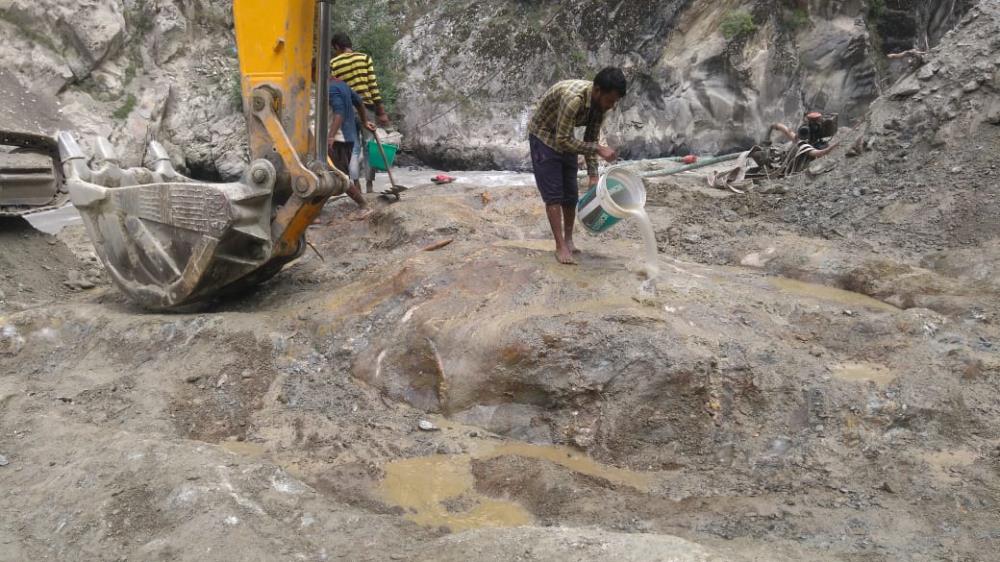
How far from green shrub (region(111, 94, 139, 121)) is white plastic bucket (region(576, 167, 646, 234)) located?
7.90 meters

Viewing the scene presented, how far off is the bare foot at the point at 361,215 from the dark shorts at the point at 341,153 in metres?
0.54

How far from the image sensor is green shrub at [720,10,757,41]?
1109 centimetres

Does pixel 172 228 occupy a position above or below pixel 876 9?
below

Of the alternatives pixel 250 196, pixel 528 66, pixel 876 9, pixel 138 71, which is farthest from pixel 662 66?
pixel 250 196

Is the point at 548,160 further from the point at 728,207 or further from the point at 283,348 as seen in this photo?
the point at 728,207

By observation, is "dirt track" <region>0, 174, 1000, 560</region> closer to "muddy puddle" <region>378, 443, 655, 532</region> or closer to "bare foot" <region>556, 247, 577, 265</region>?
"muddy puddle" <region>378, 443, 655, 532</region>

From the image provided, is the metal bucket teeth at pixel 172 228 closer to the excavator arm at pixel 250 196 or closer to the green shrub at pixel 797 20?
the excavator arm at pixel 250 196

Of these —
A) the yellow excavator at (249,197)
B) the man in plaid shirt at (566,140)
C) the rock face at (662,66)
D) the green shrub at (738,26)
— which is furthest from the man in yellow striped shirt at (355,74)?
the green shrub at (738,26)

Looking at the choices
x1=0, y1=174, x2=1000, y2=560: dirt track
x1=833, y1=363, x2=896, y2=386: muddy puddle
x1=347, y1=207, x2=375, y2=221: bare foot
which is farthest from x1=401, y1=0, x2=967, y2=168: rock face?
x1=833, y1=363, x2=896, y2=386: muddy puddle

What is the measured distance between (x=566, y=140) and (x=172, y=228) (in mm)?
2427

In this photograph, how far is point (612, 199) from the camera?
15.2 feet

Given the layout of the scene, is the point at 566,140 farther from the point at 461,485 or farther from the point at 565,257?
the point at 461,485

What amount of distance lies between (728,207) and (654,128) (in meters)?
4.98

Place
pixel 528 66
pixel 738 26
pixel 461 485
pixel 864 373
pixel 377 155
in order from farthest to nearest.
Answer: pixel 528 66 → pixel 738 26 → pixel 377 155 → pixel 864 373 → pixel 461 485
